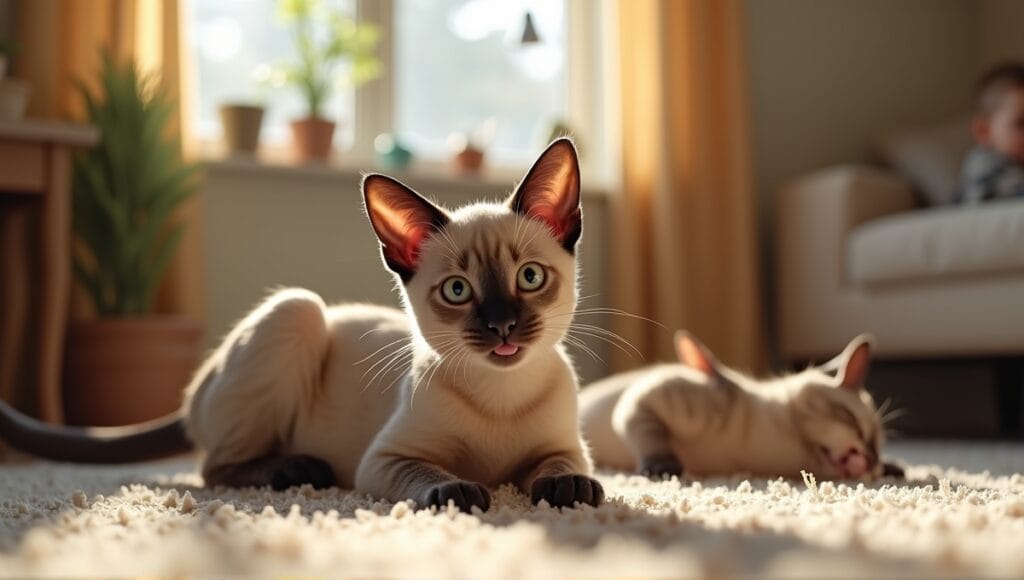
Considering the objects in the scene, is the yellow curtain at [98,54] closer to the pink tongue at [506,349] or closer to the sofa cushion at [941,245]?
the pink tongue at [506,349]

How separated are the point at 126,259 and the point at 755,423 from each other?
1968mm

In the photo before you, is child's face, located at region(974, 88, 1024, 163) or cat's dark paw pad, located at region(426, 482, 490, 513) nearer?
cat's dark paw pad, located at region(426, 482, 490, 513)

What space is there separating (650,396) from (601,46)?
8.99 feet

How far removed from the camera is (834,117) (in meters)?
4.80

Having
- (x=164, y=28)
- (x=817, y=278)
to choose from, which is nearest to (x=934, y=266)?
A: (x=817, y=278)

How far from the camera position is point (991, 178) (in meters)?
3.68

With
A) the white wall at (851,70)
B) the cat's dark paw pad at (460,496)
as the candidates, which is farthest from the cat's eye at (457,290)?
the white wall at (851,70)

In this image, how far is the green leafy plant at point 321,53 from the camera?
361 centimetres

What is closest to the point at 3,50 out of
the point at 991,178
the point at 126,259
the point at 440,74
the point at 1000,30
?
the point at 126,259

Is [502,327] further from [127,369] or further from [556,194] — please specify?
[127,369]

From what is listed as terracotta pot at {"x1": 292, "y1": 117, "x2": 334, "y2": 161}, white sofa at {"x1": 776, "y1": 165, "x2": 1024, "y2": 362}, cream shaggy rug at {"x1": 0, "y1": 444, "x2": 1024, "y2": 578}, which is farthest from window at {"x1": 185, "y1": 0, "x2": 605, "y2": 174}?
cream shaggy rug at {"x1": 0, "y1": 444, "x2": 1024, "y2": 578}

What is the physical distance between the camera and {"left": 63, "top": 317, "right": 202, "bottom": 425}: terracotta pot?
2.84m

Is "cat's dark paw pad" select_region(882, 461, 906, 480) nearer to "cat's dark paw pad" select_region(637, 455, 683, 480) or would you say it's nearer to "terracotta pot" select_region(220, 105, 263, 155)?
"cat's dark paw pad" select_region(637, 455, 683, 480)

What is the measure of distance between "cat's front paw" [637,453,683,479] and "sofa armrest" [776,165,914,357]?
2094mm
